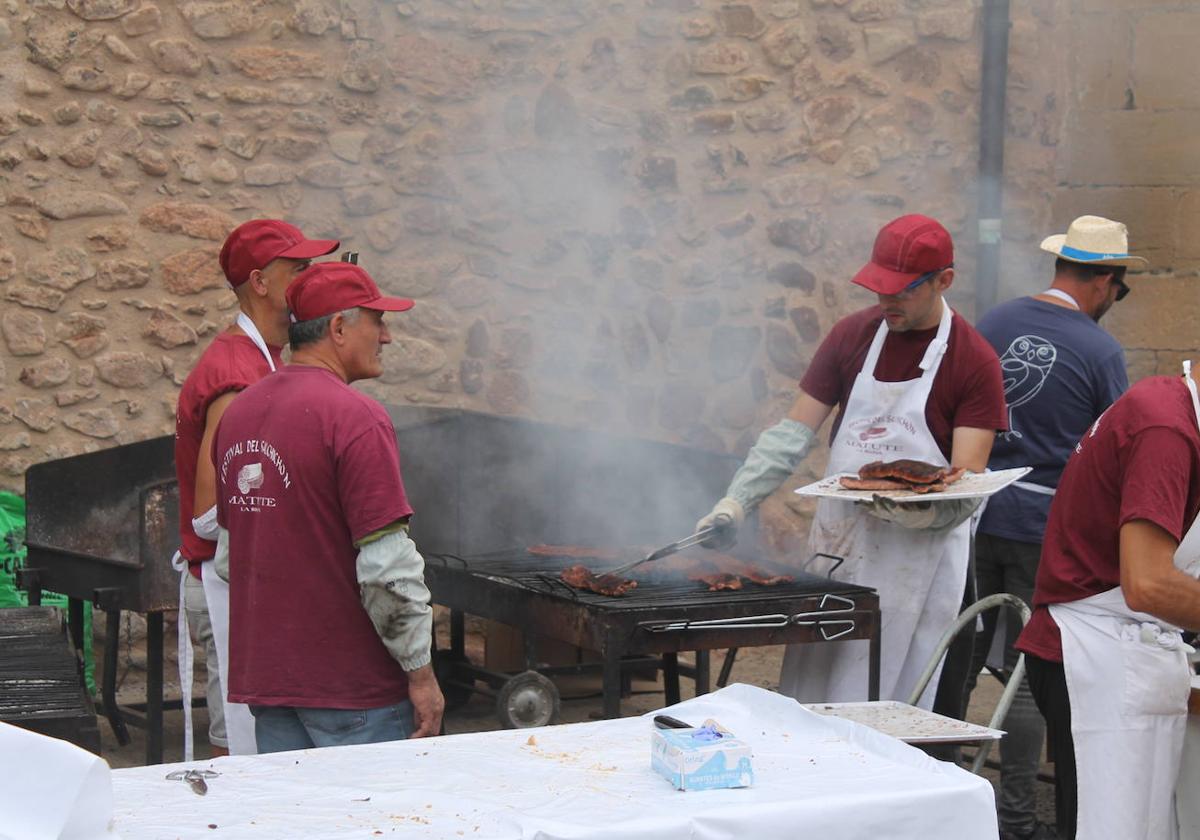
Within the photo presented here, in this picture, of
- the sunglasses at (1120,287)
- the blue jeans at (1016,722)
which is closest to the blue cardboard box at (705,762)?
the blue jeans at (1016,722)

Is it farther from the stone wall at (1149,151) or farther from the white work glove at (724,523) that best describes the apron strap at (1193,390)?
the stone wall at (1149,151)

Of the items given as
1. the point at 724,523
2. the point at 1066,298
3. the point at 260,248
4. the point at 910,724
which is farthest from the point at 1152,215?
the point at 260,248

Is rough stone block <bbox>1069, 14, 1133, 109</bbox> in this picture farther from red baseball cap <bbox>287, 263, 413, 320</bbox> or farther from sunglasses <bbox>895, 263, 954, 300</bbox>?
red baseball cap <bbox>287, 263, 413, 320</bbox>

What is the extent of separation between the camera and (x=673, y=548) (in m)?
4.99

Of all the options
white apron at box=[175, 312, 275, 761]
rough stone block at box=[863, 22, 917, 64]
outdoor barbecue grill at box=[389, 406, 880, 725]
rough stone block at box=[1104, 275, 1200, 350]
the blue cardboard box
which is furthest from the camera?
rough stone block at box=[863, 22, 917, 64]

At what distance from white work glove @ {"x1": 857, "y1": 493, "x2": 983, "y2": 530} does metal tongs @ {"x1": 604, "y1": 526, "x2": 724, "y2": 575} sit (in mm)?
542

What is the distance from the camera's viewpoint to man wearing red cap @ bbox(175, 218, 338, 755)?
4.21 m

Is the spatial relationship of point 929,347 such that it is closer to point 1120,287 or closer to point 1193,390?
point 1120,287

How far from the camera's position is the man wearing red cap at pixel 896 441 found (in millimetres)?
4941

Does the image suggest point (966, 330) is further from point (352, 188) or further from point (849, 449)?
point (352, 188)

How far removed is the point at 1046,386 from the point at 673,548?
1.61 meters

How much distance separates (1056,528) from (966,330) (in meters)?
1.35

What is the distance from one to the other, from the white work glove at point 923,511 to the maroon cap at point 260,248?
1.86 m

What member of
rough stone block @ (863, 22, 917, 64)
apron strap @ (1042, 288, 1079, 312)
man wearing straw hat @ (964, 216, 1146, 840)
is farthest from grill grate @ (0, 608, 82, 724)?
rough stone block @ (863, 22, 917, 64)
